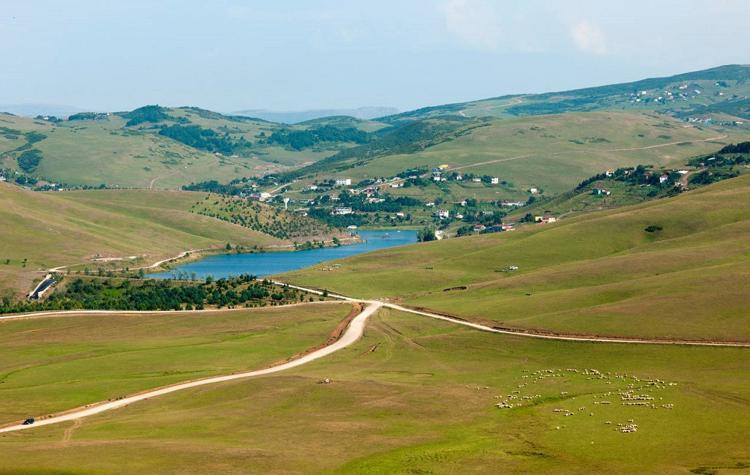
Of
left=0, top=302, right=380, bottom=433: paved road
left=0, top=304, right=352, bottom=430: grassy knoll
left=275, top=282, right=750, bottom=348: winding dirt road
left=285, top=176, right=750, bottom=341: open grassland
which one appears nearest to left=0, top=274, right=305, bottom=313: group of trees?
left=0, top=304, right=352, bottom=430: grassy knoll

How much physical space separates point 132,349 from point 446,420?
56.1 metres

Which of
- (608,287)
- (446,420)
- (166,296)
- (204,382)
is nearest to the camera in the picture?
(446,420)

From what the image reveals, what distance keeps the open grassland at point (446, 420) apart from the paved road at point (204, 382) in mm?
2397

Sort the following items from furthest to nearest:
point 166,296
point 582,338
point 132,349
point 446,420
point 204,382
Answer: point 166,296, point 132,349, point 582,338, point 204,382, point 446,420

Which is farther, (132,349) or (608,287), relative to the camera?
(608,287)

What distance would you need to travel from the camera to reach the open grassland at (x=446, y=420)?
7188 centimetres

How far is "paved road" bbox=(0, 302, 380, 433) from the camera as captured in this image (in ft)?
305

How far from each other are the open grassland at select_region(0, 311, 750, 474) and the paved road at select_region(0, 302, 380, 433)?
2.40 meters

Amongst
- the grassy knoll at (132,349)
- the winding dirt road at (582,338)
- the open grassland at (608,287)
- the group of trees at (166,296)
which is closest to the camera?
the grassy knoll at (132,349)

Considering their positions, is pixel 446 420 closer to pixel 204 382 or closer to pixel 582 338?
pixel 204 382

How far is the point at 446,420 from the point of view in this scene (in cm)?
8700

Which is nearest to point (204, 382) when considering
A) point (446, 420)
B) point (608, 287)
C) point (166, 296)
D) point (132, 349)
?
point (132, 349)

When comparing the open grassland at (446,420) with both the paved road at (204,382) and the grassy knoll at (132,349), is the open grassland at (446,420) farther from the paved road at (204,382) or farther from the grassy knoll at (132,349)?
the grassy knoll at (132,349)

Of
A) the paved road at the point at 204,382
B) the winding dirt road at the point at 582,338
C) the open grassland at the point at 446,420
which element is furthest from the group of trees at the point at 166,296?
the open grassland at the point at 446,420
